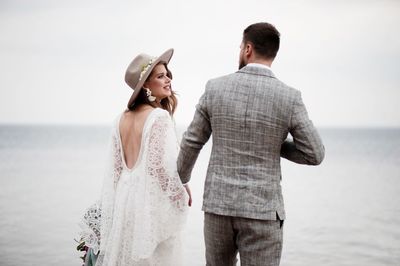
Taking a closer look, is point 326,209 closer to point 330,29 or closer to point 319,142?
point 319,142

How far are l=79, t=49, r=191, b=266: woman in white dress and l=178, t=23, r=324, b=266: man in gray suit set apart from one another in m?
0.41

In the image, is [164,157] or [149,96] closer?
[164,157]

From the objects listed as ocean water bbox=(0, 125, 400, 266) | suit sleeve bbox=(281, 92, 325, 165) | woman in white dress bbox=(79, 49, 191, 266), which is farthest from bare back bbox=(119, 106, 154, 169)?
ocean water bbox=(0, 125, 400, 266)

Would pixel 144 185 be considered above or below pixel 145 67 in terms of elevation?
below

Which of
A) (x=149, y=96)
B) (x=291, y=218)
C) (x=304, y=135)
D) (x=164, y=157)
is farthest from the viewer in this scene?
(x=291, y=218)

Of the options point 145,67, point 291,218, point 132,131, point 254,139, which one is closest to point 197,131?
point 254,139

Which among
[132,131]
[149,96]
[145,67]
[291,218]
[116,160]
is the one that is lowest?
[291,218]

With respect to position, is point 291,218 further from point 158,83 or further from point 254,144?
point 254,144

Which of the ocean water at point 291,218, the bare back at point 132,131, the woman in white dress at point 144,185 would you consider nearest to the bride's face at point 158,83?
the woman in white dress at point 144,185

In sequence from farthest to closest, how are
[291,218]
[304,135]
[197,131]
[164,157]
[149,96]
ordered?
[291,218] < [149,96] < [164,157] < [197,131] < [304,135]

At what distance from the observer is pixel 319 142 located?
205 centimetres

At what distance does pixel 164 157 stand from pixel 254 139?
0.56 meters

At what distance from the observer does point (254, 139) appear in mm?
2037

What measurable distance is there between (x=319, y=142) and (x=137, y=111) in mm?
920
